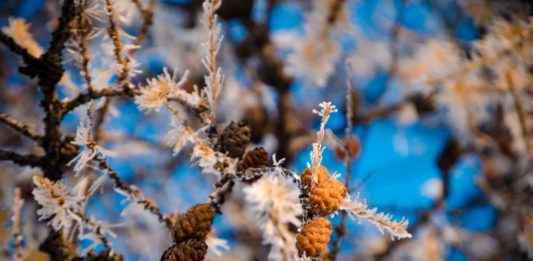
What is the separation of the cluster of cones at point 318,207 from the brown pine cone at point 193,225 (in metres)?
0.11

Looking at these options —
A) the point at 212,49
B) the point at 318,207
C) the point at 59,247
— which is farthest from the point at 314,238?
the point at 59,247

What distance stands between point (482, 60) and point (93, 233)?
36.8 inches

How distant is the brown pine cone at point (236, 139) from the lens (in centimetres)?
52

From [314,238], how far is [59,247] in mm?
369

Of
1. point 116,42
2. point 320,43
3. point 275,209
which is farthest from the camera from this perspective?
point 320,43

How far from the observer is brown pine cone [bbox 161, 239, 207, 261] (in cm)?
45

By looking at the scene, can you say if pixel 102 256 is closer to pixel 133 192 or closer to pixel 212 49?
pixel 133 192

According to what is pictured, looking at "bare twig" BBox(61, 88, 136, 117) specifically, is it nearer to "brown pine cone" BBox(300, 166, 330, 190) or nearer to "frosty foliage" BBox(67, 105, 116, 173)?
"frosty foliage" BBox(67, 105, 116, 173)

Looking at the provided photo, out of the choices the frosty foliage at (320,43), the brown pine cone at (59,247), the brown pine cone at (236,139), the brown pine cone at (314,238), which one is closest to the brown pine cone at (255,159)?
the brown pine cone at (236,139)

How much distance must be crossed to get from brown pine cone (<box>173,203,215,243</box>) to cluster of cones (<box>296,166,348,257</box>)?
112mm

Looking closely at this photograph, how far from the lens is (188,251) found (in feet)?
1.47

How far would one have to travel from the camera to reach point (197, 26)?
1.54 m

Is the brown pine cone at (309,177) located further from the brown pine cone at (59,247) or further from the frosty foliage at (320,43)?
the frosty foliage at (320,43)

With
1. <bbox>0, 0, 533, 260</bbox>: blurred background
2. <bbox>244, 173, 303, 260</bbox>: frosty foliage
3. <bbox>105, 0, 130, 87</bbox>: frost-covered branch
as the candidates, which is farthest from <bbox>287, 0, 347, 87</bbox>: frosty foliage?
<bbox>105, 0, 130, 87</bbox>: frost-covered branch
